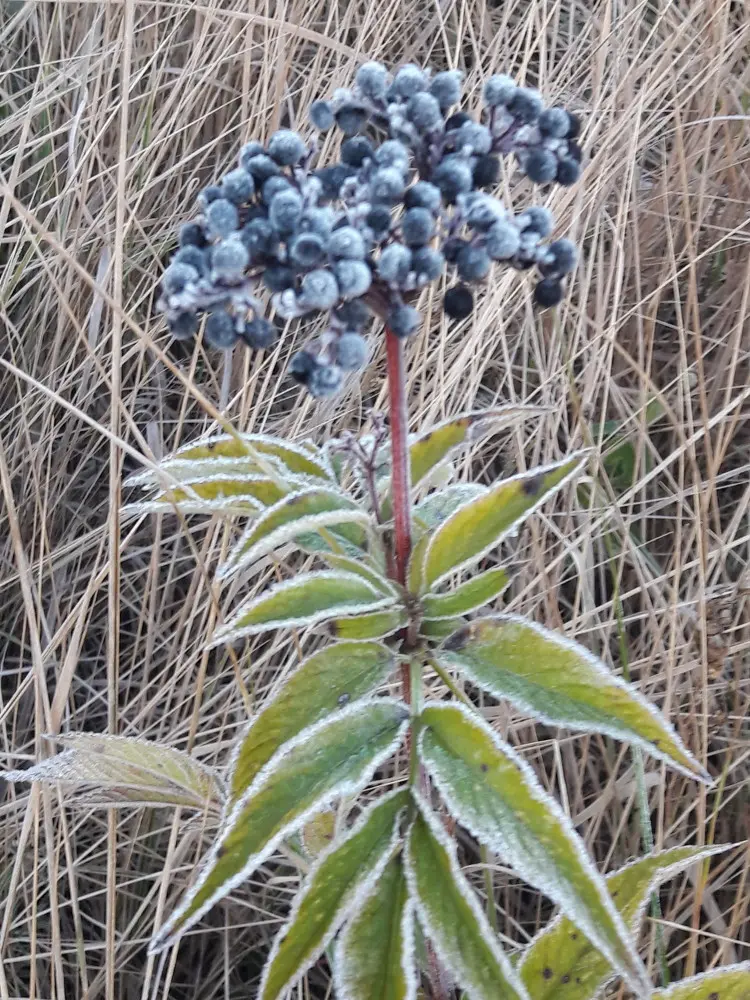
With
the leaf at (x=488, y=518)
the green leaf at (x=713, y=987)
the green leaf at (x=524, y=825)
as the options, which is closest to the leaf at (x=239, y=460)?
the leaf at (x=488, y=518)

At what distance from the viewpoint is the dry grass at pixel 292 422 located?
1101 millimetres

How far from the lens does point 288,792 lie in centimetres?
57

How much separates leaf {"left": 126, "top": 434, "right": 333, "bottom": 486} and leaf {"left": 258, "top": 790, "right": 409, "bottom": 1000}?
279mm

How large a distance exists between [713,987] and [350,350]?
61cm

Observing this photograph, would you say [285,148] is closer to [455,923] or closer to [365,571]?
[365,571]

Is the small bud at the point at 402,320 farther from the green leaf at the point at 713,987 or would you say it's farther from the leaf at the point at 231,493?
the green leaf at the point at 713,987

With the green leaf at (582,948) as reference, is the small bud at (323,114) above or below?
above

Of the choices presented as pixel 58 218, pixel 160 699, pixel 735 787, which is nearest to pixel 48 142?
pixel 58 218

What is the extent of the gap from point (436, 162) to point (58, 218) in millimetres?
1149

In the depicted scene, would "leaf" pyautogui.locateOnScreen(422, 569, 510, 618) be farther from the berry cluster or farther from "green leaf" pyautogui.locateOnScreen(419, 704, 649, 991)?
the berry cluster

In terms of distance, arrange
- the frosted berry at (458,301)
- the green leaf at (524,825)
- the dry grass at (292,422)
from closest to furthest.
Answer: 1. the green leaf at (524,825)
2. the frosted berry at (458,301)
3. the dry grass at (292,422)

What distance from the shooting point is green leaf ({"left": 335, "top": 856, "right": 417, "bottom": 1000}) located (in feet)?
1.91

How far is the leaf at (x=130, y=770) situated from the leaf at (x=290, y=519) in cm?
26

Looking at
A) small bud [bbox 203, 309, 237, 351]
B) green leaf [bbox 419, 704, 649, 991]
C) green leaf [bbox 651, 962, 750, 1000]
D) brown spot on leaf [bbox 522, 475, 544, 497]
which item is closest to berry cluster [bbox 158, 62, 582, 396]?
small bud [bbox 203, 309, 237, 351]
